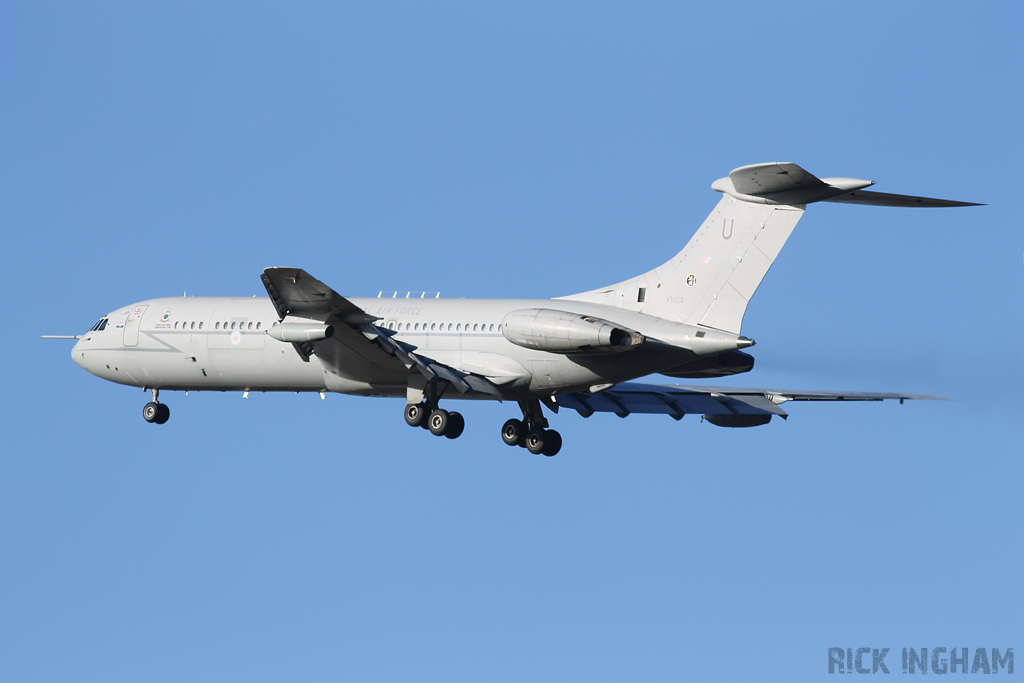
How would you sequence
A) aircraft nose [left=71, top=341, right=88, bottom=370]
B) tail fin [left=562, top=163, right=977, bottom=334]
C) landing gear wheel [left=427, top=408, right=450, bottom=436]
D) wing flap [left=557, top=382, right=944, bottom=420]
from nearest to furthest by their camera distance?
tail fin [left=562, top=163, right=977, bottom=334], landing gear wheel [left=427, top=408, right=450, bottom=436], wing flap [left=557, top=382, right=944, bottom=420], aircraft nose [left=71, top=341, right=88, bottom=370]

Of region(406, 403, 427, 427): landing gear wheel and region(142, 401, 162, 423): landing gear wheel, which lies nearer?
region(406, 403, 427, 427): landing gear wheel

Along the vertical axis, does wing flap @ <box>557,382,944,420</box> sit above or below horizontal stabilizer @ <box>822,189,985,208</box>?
below

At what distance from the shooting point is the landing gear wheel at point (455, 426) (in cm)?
3441

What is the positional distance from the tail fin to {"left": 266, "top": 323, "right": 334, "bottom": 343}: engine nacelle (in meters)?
7.24

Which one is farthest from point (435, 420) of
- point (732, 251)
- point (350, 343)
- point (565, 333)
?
point (732, 251)

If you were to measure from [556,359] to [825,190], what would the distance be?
314 inches

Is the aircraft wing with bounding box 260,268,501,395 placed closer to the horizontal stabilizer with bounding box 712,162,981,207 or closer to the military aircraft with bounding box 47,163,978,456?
the military aircraft with bounding box 47,163,978,456

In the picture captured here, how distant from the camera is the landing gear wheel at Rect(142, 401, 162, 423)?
132ft

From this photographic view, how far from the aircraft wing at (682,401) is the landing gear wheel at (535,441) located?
242cm

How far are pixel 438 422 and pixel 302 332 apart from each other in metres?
4.41

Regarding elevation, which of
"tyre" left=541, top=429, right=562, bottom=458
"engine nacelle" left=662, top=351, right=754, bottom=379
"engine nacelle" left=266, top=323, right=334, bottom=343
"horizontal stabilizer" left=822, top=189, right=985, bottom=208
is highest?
"horizontal stabilizer" left=822, top=189, right=985, bottom=208

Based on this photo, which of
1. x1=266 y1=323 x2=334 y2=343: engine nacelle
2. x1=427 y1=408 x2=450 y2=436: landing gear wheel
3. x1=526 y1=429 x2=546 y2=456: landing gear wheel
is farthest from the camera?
x1=526 y1=429 x2=546 y2=456: landing gear wheel

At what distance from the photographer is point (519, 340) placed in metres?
31.9

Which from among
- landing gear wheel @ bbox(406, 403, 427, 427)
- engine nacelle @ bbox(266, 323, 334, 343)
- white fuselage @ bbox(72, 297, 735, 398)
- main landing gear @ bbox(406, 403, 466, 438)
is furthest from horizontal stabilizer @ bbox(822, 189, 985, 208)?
engine nacelle @ bbox(266, 323, 334, 343)
